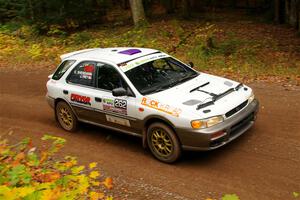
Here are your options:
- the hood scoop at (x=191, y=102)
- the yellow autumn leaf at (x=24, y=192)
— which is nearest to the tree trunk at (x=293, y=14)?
the hood scoop at (x=191, y=102)

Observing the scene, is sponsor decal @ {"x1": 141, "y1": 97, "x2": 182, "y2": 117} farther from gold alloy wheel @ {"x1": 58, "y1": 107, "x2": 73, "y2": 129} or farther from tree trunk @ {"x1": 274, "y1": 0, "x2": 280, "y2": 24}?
tree trunk @ {"x1": 274, "y1": 0, "x2": 280, "y2": 24}

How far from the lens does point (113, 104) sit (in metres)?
7.71

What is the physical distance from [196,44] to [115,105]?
828 centimetres

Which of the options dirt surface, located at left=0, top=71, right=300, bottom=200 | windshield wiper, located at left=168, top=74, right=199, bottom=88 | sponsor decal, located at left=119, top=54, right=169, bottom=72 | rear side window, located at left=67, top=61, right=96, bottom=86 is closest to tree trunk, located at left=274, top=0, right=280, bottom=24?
dirt surface, located at left=0, top=71, right=300, bottom=200

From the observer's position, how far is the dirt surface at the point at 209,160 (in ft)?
20.2

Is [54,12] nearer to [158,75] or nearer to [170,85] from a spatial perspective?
[158,75]

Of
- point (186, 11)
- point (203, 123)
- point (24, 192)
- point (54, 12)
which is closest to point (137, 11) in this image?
point (186, 11)

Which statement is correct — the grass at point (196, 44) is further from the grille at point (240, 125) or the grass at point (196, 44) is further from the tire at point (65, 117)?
the tire at point (65, 117)

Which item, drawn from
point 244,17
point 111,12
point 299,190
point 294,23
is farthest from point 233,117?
point 111,12

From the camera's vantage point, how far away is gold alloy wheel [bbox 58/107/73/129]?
8.99 m

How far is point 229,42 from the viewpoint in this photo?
49.8 ft

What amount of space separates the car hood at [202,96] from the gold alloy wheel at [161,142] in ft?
1.83

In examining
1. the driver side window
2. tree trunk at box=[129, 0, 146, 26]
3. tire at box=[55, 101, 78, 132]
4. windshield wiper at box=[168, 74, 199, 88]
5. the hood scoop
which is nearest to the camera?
the hood scoop

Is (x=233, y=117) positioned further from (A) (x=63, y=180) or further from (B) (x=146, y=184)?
(A) (x=63, y=180)
